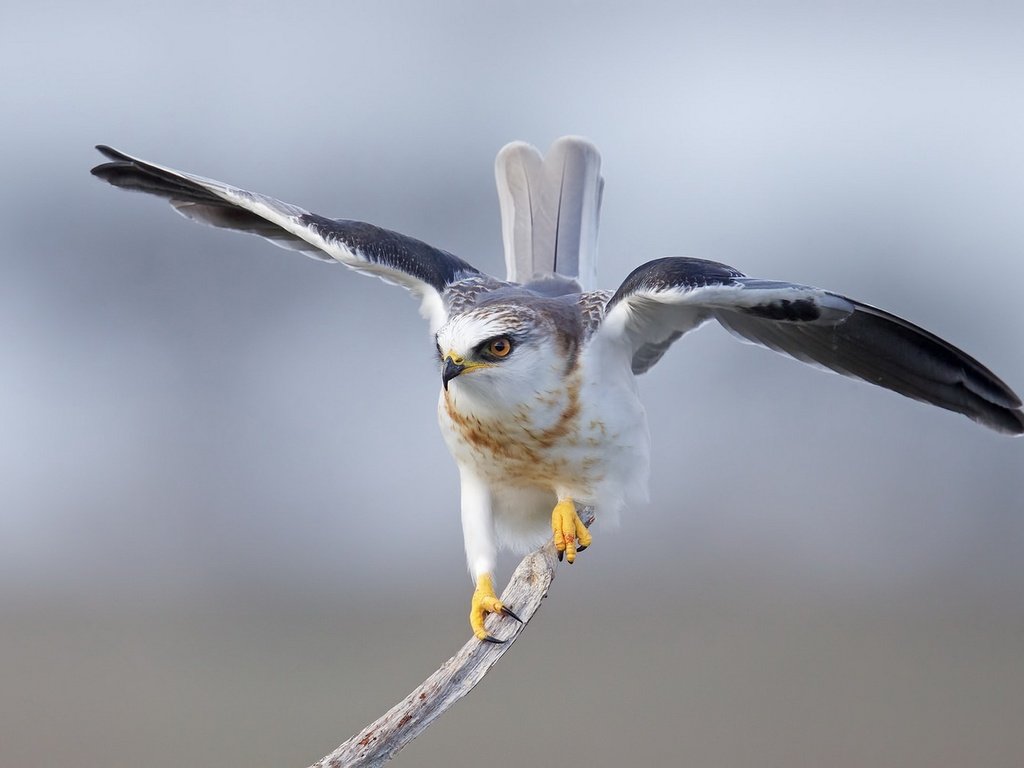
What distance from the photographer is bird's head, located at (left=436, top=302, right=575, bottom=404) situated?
4.10 meters

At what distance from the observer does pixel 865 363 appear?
4.24 m

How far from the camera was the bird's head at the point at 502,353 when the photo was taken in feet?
13.5

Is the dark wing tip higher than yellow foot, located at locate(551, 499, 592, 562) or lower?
higher

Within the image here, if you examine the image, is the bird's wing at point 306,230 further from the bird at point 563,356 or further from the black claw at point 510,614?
the black claw at point 510,614

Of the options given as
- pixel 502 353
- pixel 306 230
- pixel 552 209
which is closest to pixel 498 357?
pixel 502 353

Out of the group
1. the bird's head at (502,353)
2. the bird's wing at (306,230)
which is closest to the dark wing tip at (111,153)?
the bird's wing at (306,230)

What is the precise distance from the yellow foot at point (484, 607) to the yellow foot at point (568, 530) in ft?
0.96

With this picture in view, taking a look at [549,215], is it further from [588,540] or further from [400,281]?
[588,540]

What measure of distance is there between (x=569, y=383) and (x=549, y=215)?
5.49 feet

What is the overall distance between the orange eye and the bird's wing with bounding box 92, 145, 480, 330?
0.56m

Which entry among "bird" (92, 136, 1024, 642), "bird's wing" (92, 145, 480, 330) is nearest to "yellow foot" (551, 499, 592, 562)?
"bird" (92, 136, 1024, 642)

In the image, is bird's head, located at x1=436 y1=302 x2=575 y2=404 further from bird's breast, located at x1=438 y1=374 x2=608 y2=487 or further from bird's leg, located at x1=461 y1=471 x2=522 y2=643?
bird's leg, located at x1=461 y1=471 x2=522 y2=643

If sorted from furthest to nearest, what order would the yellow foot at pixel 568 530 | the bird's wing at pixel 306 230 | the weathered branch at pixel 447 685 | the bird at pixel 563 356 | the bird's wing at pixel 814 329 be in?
the bird's wing at pixel 306 230
the yellow foot at pixel 568 530
the bird at pixel 563 356
the bird's wing at pixel 814 329
the weathered branch at pixel 447 685

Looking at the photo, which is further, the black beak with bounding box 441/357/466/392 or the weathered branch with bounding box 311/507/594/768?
the black beak with bounding box 441/357/466/392
